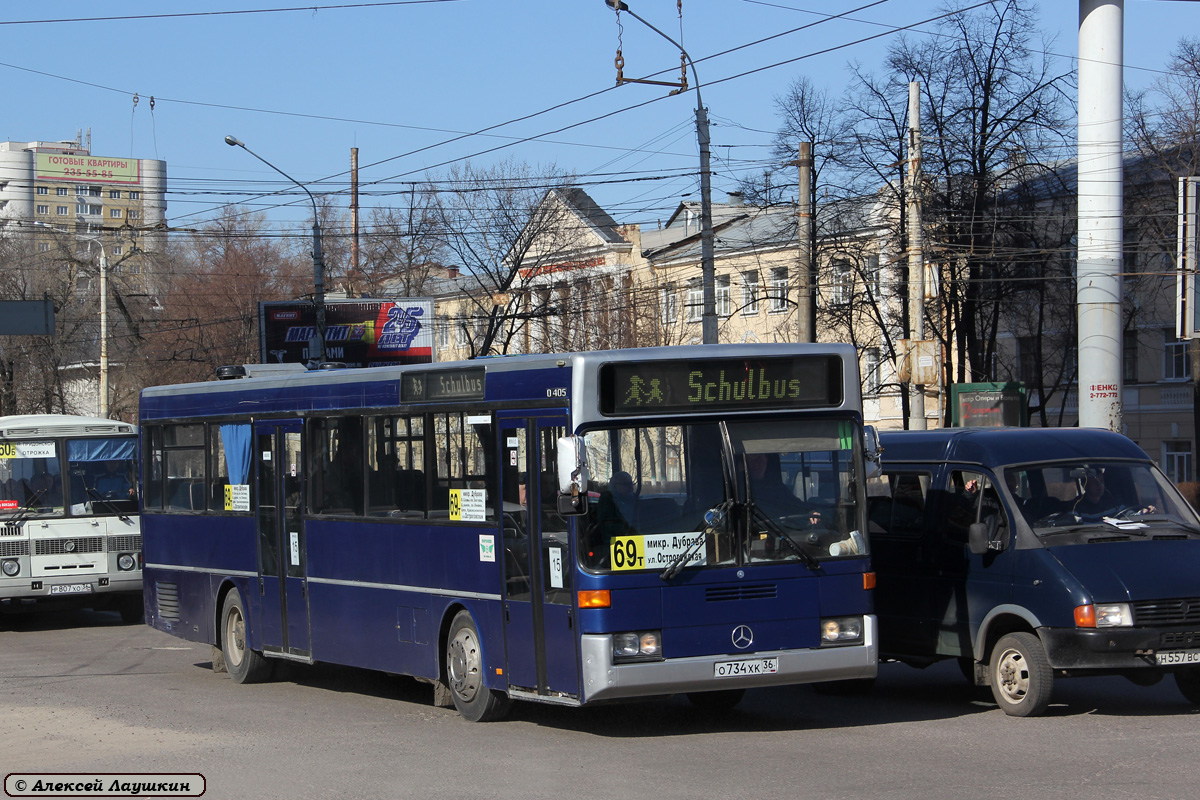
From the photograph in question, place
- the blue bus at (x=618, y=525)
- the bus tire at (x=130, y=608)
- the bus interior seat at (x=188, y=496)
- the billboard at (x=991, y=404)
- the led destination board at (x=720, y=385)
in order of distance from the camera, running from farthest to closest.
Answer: the billboard at (x=991, y=404), the bus tire at (x=130, y=608), the bus interior seat at (x=188, y=496), the led destination board at (x=720, y=385), the blue bus at (x=618, y=525)

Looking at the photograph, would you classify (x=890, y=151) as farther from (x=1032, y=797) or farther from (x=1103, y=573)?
(x=1032, y=797)

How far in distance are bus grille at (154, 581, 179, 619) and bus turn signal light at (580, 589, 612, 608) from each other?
286 inches

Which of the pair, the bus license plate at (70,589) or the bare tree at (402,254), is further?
the bare tree at (402,254)

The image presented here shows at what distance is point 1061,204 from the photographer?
39.1 metres

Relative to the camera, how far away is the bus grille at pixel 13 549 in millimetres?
18609

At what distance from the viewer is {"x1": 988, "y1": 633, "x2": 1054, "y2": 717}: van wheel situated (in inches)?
387

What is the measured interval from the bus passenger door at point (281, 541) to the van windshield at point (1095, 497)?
6.10 m

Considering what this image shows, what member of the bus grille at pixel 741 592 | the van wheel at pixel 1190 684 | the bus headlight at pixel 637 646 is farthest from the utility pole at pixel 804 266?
the bus headlight at pixel 637 646

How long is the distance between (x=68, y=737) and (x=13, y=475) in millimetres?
9805

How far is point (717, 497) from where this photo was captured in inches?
370

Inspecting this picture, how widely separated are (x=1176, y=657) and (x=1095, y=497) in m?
1.36

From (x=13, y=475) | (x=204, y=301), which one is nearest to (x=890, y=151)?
(x=13, y=475)

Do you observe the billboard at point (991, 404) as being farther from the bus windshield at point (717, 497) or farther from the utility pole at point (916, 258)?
the bus windshield at point (717, 497)

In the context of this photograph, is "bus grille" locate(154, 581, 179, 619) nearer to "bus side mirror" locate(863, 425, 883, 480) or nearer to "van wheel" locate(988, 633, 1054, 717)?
"bus side mirror" locate(863, 425, 883, 480)
